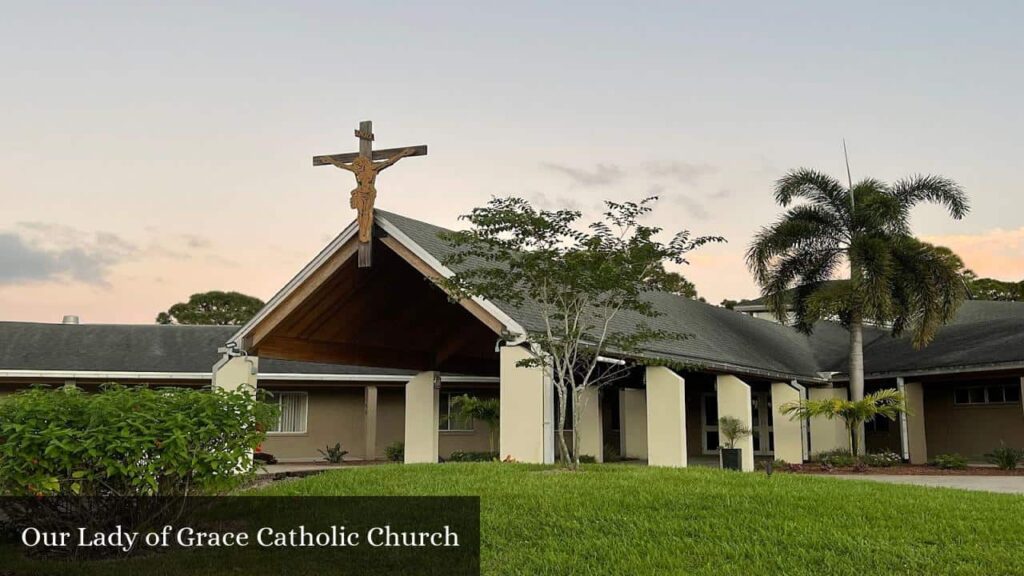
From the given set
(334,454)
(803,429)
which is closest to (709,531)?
(803,429)

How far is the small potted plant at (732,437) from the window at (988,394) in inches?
381

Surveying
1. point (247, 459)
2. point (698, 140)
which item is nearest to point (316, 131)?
point (698, 140)

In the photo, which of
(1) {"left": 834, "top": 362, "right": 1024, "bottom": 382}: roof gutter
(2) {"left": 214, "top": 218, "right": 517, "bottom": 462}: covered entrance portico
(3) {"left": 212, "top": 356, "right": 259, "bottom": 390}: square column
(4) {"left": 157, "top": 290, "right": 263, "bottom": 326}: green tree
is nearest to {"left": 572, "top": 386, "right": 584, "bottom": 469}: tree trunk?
(2) {"left": 214, "top": 218, "right": 517, "bottom": 462}: covered entrance portico

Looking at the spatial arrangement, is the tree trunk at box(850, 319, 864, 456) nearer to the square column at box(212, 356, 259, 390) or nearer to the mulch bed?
the mulch bed

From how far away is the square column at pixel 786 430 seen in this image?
22906 millimetres

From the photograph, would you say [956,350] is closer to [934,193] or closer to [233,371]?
[934,193]

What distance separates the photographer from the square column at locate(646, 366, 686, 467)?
631 inches

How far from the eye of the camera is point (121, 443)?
7852mm

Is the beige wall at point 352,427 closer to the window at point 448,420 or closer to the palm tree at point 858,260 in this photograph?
the window at point 448,420

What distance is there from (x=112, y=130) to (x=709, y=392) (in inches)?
749

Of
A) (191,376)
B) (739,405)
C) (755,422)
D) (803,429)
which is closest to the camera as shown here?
(739,405)

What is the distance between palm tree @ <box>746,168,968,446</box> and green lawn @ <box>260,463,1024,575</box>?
40.2 feet

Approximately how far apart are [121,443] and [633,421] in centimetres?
1910

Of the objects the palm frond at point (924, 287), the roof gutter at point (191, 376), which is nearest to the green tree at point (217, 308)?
the roof gutter at point (191, 376)
